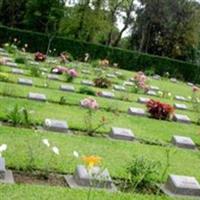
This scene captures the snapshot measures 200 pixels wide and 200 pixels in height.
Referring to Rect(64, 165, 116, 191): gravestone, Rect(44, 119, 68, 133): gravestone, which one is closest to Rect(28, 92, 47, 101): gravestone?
Rect(44, 119, 68, 133): gravestone

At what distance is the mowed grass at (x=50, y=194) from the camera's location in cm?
555

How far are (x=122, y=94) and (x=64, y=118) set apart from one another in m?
5.24

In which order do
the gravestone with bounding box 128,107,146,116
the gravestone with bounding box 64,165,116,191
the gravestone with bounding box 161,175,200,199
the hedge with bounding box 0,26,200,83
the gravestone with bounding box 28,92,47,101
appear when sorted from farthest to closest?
the hedge with bounding box 0,26,200,83
the gravestone with bounding box 128,107,146,116
the gravestone with bounding box 28,92,47,101
the gravestone with bounding box 161,175,200,199
the gravestone with bounding box 64,165,116,191

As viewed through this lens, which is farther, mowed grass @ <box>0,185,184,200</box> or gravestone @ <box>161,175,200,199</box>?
gravestone @ <box>161,175,200,199</box>

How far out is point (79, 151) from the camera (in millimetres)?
7812

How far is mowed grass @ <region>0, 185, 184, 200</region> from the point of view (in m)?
5.55

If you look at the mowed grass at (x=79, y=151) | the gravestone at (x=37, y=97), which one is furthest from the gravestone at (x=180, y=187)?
the gravestone at (x=37, y=97)

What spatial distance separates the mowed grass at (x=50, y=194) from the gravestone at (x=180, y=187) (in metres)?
0.49

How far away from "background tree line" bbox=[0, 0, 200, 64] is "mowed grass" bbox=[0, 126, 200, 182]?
2946 cm

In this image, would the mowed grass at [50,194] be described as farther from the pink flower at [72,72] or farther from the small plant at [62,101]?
the pink flower at [72,72]

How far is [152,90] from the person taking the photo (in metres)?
18.4

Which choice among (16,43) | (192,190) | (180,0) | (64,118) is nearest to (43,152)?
(192,190)

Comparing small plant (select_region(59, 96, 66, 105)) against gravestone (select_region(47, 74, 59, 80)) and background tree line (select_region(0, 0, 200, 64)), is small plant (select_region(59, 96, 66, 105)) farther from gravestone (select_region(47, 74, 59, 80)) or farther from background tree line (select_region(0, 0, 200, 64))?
background tree line (select_region(0, 0, 200, 64))

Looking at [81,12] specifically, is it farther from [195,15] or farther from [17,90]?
[17,90]
